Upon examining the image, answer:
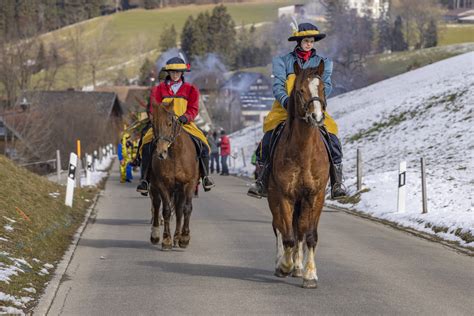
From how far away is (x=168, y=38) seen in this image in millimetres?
175000

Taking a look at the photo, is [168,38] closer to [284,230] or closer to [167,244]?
[167,244]

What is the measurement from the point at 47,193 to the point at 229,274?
11.3 m

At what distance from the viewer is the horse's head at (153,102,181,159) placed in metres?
13.8

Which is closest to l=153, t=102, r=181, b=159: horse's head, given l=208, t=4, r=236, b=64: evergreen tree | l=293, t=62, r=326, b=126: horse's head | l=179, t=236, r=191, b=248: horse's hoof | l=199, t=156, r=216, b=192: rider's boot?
l=199, t=156, r=216, b=192: rider's boot

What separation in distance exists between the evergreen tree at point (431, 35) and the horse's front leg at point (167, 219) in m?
139

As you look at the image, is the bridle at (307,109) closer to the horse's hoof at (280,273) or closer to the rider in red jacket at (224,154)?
the horse's hoof at (280,273)

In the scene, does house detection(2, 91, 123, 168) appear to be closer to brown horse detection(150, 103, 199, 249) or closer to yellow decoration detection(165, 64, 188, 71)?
yellow decoration detection(165, 64, 188, 71)

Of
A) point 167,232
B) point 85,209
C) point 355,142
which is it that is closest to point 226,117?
point 355,142

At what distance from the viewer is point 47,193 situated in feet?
72.9

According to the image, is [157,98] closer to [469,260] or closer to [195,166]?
[195,166]

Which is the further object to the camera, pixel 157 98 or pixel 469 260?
pixel 157 98

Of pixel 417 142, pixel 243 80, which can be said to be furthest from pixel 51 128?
pixel 243 80

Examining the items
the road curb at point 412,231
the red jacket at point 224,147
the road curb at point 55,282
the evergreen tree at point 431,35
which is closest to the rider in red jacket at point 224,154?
the red jacket at point 224,147

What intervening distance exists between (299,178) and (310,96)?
3.43ft
